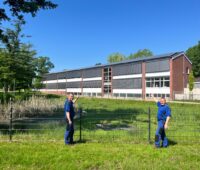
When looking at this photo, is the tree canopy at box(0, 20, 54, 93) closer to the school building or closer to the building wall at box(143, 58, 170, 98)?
the school building

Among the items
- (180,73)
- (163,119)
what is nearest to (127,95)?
(180,73)

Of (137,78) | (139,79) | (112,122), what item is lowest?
(112,122)

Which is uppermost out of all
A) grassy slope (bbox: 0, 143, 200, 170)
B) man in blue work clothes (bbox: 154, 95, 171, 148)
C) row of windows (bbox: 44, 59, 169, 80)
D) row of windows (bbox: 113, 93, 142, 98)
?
row of windows (bbox: 44, 59, 169, 80)

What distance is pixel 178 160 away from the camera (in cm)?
699

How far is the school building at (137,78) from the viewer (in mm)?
47188

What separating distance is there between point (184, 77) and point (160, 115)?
42382 millimetres

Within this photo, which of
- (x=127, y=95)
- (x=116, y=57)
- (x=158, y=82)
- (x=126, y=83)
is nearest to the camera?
(x=158, y=82)

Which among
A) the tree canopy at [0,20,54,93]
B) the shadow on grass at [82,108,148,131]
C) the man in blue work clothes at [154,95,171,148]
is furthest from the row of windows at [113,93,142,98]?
the man in blue work clothes at [154,95,171,148]

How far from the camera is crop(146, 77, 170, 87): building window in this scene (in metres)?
47.5

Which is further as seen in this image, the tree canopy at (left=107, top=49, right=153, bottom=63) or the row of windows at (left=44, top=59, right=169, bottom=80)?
the tree canopy at (left=107, top=49, right=153, bottom=63)

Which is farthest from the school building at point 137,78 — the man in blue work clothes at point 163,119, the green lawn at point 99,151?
the man in blue work clothes at point 163,119

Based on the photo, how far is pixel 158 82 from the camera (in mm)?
49156

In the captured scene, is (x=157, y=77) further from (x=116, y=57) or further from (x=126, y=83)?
(x=116, y=57)

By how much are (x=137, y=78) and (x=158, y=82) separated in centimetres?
590
